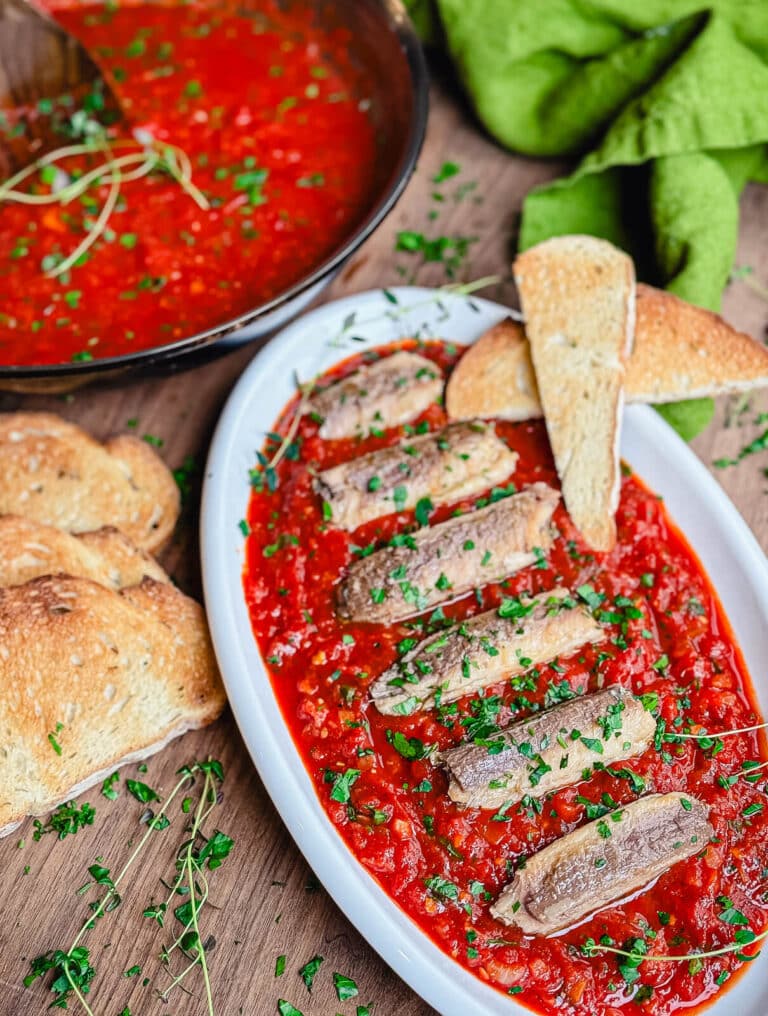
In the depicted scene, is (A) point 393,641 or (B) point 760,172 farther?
(B) point 760,172

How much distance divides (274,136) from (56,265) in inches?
41.8

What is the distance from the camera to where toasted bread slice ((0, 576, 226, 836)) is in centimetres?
289

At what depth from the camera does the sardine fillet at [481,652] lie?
3008mm

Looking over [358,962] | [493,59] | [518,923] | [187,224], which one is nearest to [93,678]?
[358,962]

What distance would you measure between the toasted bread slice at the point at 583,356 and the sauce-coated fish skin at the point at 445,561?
0.58 ft

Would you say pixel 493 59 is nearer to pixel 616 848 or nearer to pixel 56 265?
pixel 56 265

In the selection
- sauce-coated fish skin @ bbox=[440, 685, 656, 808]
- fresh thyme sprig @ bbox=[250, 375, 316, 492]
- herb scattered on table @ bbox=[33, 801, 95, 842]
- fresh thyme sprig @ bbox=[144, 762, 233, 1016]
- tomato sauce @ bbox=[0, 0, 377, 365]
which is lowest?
fresh thyme sprig @ bbox=[144, 762, 233, 1016]

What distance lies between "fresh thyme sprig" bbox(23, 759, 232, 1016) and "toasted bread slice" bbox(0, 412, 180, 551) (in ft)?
2.77

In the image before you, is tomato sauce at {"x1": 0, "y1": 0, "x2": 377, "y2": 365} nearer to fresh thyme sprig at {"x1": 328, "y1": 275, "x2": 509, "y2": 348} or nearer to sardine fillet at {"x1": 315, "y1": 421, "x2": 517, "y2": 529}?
fresh thyme sprig at {"x1": 328, "y1": 275, "x2": 509, "y2": 348}

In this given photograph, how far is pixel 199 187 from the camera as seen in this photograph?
159 inches

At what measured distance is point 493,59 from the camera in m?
4.25

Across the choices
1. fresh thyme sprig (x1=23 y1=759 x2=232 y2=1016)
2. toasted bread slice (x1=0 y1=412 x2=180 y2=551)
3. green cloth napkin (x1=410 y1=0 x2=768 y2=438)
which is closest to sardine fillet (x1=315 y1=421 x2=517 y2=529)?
toasted bread slice (x1=0 y1=412 x2=180 y2=551)

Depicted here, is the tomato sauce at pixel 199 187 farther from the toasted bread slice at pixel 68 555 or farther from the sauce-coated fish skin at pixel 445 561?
the sauce-coated fish skin at pixel 445 561

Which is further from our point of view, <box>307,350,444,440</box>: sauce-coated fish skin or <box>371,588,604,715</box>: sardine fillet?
<box>307,350,444,440</box>: sauce-coated fish skin
